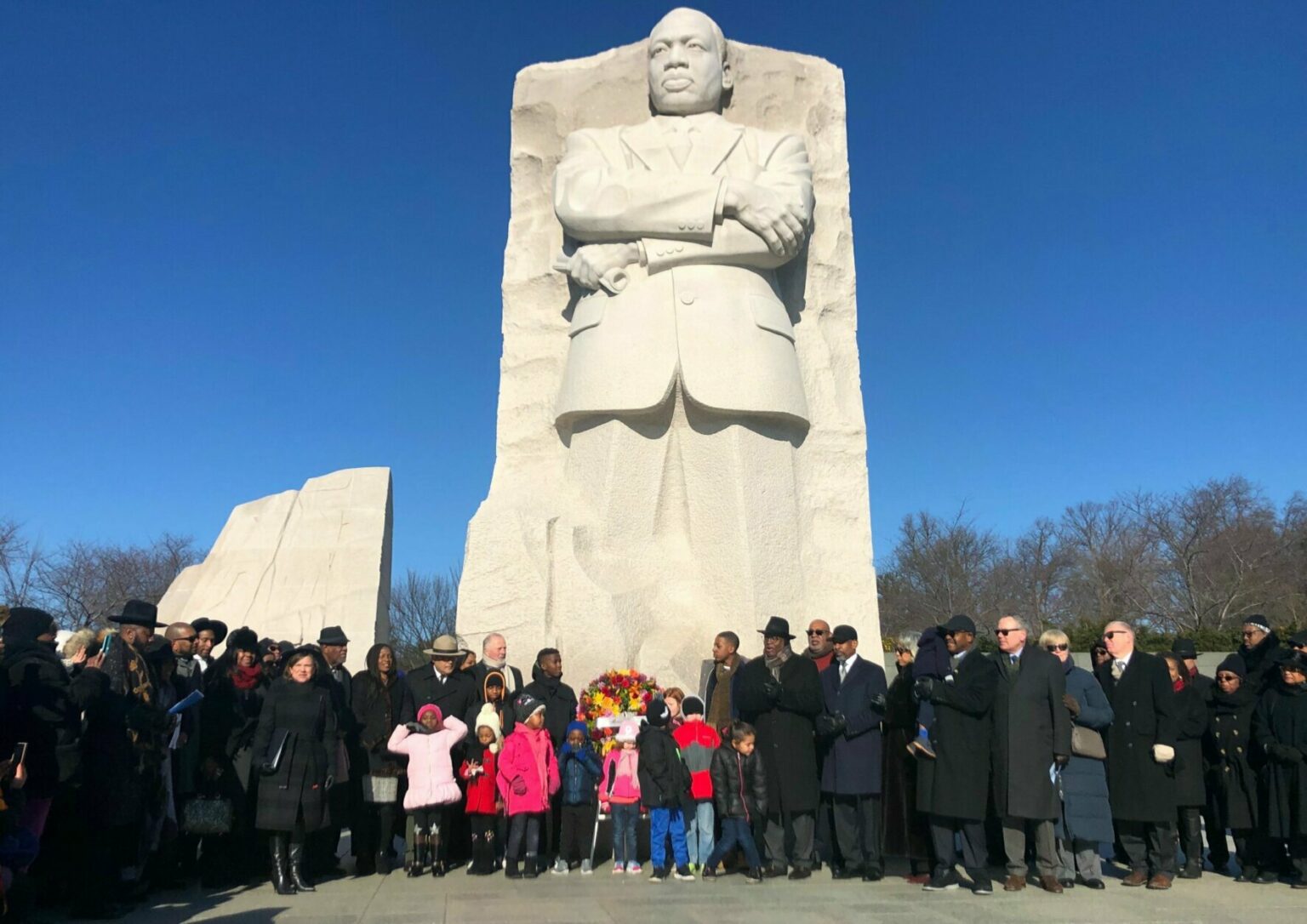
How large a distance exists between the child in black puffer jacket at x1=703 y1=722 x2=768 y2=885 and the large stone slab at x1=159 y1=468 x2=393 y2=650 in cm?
969

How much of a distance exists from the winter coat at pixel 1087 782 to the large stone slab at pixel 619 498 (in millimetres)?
1786

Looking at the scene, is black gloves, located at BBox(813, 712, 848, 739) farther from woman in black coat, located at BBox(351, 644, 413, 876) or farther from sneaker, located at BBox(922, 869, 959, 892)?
woman in black coat, located at BBox(351, 644, 413, 876)

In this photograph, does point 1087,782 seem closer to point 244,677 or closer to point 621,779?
point 621,779

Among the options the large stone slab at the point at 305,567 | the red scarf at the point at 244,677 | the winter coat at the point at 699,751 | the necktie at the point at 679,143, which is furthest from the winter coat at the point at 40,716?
the large stone slab at the point at 305,567

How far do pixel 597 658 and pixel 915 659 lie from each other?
2.31m

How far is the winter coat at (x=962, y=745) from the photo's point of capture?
5008 millimetres

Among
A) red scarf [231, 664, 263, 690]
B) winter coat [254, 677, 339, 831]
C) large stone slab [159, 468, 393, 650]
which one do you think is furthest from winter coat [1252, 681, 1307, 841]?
large stone slab [159, 468, 393, 650]

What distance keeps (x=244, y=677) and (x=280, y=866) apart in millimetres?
1080

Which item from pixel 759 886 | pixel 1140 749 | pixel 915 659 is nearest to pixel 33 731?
pixel 759 886

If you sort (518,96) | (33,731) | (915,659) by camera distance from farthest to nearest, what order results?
(518,96)
(915,659)
(33,731)

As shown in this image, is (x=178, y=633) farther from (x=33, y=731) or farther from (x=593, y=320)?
(x=593, y=320)

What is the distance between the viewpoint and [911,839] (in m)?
5.37

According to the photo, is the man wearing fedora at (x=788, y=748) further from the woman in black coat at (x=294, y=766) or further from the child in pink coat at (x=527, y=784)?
the woman in black coat at (x=294, y=766)

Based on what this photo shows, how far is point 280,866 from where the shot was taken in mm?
5066
